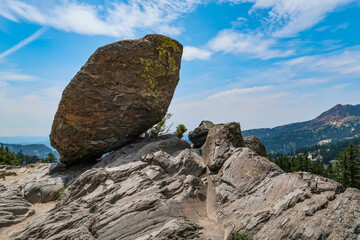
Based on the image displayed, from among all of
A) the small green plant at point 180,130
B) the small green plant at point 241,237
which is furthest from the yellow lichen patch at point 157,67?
the small green plant at point 241,237

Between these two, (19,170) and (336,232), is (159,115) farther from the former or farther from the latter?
(19,170)

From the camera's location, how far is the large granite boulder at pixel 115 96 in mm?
22375

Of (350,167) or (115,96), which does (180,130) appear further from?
(350,167)

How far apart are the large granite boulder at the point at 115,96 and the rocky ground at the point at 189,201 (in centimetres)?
405

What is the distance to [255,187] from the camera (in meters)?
16.0

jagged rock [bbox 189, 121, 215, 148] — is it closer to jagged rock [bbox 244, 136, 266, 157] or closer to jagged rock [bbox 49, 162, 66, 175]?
jagged rock [bbox 244, 136, 266, 157]

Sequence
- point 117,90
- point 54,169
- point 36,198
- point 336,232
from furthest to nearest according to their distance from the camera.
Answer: point 54,169, point 117,90, point 36,198, point 336,232

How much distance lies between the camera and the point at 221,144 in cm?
2106

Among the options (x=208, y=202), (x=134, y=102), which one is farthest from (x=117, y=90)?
(x=208, y=202)

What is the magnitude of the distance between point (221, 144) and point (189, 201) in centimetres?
704

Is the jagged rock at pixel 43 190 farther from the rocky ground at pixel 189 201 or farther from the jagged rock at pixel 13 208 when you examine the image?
the jagged rock at pixel 13 208

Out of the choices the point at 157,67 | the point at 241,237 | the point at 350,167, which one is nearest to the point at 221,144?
the point at 241,237

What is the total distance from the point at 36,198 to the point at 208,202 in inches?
693

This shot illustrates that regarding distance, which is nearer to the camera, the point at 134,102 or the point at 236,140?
the point at 236,140
